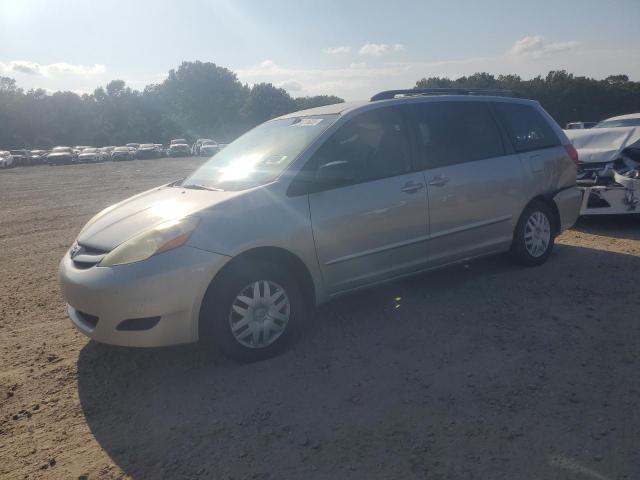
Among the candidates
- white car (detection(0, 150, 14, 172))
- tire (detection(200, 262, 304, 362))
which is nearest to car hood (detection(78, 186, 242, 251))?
tire (detection(200, 262, 304, 362))

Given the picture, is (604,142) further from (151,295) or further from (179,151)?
(179,151)

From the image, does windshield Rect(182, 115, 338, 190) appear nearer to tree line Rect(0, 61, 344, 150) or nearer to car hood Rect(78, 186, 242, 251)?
car hood Rect(78, 186, 242, 251)

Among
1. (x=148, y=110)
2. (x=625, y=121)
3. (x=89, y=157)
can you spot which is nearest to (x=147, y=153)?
(x=89, y=157)

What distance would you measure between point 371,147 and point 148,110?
9005 cm

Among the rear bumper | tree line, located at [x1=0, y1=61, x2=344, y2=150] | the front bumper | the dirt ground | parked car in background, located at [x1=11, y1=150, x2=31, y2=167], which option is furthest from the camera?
tree line, located at [x1=0, y1=61, x2=344, y2=150]

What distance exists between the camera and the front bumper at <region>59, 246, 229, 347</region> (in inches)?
137

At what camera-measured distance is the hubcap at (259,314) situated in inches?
149

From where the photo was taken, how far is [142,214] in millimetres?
4090

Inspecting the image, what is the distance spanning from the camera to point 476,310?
474cm

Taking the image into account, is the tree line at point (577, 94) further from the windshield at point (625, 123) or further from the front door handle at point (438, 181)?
the front door handle at point (438, 181)

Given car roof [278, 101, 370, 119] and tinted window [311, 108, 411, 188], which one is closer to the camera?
tinted window [311, 108, 411, 188]

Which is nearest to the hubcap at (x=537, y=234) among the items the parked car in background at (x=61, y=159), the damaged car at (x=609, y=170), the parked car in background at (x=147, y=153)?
the damaged car at (x=609, y=170)

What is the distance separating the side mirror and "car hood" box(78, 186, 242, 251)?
25.9 inches

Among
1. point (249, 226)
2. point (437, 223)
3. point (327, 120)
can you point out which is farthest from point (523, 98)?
point (249, 226)
